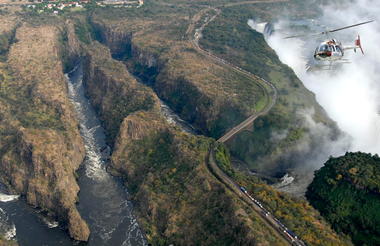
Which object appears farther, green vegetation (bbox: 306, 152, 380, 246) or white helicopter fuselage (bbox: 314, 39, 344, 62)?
white helicopter fuselage (bbox: 314, 39, 344, 62)

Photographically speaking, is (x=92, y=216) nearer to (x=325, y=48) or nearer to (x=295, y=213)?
(x=295, y=213)

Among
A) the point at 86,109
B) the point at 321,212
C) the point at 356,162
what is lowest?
the point at 86,109

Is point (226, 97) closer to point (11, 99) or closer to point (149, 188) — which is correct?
point (149, 188)

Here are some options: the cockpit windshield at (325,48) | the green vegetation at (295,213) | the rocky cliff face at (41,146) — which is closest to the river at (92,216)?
the rocky cliff face at (41,146)

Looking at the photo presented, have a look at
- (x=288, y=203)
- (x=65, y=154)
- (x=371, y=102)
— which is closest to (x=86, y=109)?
(x=65, y=154)

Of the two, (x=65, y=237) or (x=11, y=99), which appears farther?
(x=11, y=99)

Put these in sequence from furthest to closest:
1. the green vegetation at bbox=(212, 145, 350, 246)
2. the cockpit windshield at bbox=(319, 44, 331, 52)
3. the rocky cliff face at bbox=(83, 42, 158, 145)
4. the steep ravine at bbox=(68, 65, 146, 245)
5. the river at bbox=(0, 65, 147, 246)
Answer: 1. the rocky cliff face at bbox=(83, 42, 158, 145)
2. the cockpit windshield at bbox=(319, 44, 331, 52)
3. the steep ravine at bbox=(68, 65, 146, 245)
4. the river at bbox=(0, 65, 147, 246)
5. the green vegetation at bbox=(212, 145, 350, 246)

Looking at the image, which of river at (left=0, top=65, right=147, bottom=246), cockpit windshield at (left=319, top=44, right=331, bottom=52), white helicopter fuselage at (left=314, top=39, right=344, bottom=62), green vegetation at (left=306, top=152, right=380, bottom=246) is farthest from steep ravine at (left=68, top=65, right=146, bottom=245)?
cockpit windshield at (left=319, top=44, right=331, bottom=52)

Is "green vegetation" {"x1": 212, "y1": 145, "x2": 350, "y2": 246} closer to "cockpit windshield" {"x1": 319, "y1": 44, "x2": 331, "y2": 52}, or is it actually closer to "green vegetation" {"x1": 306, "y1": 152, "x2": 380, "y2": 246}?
"green vegetation" {"x1": 306, "y1": 152, "x2": 380, "y2": 246}
